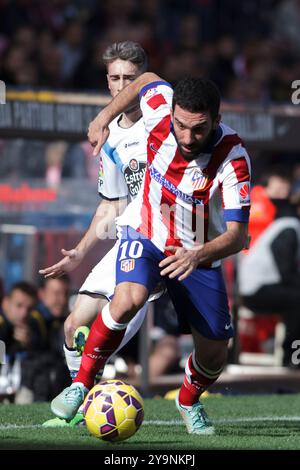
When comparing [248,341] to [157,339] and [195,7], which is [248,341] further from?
[195,7]

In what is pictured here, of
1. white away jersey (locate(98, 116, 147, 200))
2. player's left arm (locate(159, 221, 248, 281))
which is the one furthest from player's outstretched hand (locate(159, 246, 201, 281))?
white away jersey (locate(98, 116, 147, 200))

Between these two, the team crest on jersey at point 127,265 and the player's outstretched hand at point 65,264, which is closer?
the team crest on jersey at point 127,265

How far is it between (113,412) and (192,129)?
1.57 metres

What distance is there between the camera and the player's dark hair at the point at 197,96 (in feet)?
20.8

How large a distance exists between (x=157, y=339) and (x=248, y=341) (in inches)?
61.9

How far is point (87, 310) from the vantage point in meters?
7.61

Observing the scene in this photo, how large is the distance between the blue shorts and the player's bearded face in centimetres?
65

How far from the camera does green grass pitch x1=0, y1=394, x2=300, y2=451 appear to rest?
6.32 metres

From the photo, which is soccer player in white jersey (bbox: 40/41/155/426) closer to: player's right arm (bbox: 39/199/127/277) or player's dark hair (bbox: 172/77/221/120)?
player's right arm (bbox: 39/199/127/277)

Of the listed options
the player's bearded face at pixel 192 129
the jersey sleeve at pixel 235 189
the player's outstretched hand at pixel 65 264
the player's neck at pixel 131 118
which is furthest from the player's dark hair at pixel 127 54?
the jersey sleeve at pixel 235 189

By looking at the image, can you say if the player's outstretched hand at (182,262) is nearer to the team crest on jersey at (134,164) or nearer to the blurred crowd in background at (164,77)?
the team crest on jersey at (134,164)

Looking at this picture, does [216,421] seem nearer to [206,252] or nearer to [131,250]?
[131,250]

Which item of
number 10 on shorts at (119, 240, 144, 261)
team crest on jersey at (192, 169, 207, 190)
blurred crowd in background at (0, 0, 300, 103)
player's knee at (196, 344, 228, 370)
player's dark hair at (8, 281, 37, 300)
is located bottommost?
player's dark hair at (8, 281, 37, 300)

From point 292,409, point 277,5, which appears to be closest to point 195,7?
point 277,5
